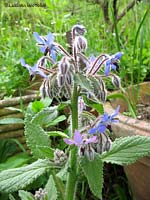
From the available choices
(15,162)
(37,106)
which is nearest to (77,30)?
(37,106)

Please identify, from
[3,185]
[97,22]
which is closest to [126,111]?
[3,185]

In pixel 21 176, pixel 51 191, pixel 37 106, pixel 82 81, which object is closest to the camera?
pixel 82 81

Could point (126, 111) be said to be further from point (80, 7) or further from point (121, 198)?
point (80, 7)

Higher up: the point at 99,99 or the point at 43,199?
the point at 99,99

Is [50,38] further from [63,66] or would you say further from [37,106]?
[37,106]

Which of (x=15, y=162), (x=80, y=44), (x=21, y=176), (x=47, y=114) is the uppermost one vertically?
(x=80, y=44)

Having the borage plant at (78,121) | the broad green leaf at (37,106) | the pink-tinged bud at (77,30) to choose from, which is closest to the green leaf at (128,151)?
the borage plant at (78,121)

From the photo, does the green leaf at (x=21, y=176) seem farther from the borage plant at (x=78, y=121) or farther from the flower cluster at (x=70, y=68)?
the flower cluster at (x=70, y=68)
